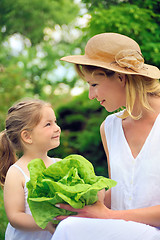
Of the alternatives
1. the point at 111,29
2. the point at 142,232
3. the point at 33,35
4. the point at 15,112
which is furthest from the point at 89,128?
the point at 33,35

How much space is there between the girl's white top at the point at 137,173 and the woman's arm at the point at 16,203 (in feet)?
2.18

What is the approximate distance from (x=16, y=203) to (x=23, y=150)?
1.61 feet

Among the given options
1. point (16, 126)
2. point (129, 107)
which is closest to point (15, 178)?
point (16, 126)

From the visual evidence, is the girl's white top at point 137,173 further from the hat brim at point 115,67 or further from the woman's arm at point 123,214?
the hat brim at point 115,67

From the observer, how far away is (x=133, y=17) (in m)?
6.05

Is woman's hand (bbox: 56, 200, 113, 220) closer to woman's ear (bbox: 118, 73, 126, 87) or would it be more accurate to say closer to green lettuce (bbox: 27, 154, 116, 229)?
green lettuce (bbox: 27, 154, 116, 229)

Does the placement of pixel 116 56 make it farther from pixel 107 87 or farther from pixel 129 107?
pixel 129 107

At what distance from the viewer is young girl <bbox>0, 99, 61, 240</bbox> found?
2.62 meters

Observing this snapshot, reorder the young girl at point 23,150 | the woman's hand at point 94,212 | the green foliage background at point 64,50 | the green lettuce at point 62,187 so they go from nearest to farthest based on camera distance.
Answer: the green lettuce at point 62,187 → the woman's hand at point 94,212 → the young girl at point 23,150 → the green foliage background at point 64,50

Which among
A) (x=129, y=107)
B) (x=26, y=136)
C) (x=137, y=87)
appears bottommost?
(x=26, y=136)

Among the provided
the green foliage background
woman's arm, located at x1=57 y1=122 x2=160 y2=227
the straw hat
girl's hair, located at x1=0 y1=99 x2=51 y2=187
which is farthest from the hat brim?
the green foliage background

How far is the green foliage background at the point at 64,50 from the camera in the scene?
5.93m

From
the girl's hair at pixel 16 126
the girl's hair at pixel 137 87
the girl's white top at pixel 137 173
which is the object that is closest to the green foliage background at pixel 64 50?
the girl's hair at pixel 16 126

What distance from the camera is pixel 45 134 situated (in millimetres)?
2855
